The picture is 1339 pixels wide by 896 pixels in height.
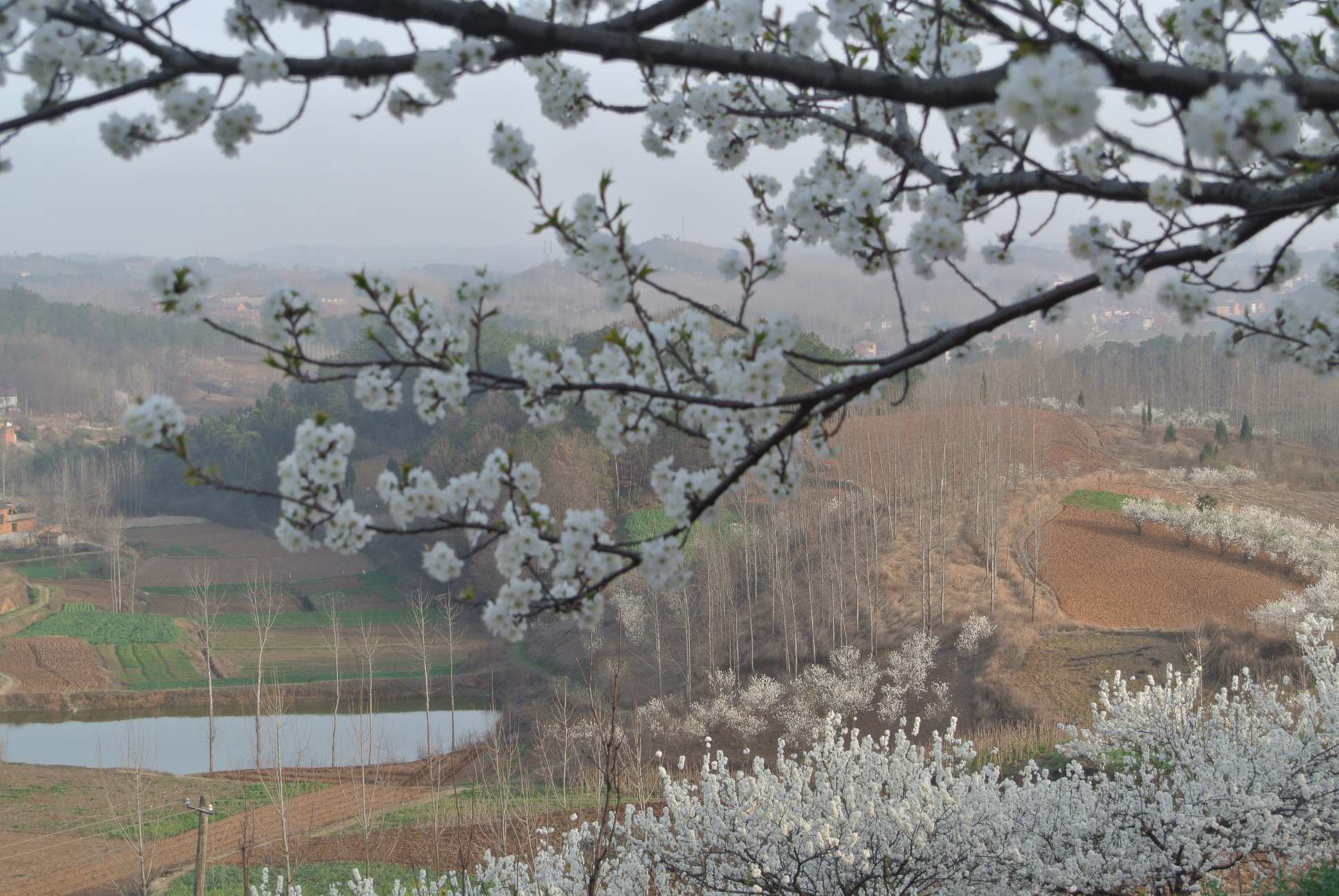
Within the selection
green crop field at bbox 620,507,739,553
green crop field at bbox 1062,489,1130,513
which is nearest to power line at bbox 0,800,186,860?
green crop field at bbox 620,507,739,553

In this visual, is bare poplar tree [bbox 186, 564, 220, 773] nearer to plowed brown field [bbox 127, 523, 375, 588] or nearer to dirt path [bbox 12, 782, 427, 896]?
plowed brown field [bbox 127, 523, 375, 588]

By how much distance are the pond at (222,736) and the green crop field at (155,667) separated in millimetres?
1483

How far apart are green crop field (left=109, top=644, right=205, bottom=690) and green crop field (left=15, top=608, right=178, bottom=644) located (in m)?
0.47

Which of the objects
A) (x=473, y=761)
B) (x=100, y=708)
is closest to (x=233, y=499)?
(x=100, y=708)

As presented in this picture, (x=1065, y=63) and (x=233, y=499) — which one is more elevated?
(x=1065, y=63)

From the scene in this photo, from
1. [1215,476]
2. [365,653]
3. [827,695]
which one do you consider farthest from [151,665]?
[1215,476]

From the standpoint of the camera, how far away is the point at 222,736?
22.5 meters

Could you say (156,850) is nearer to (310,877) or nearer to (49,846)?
(49,846)

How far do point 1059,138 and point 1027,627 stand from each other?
16603 mm

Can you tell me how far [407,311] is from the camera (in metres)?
1.89

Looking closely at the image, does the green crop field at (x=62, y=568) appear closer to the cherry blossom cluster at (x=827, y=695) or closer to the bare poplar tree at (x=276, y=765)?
the bare poplar tree at (x=276, y=765)

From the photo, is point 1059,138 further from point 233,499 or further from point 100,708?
point 233,499

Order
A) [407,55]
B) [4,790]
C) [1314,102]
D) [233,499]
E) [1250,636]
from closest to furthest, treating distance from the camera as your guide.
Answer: [1314,102] → [407,55] → [1250,636] → [4,790] → [233,499]

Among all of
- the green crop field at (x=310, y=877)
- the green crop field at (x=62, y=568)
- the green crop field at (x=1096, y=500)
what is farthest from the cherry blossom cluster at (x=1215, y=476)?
the green crop field at (x=62, y=568)
